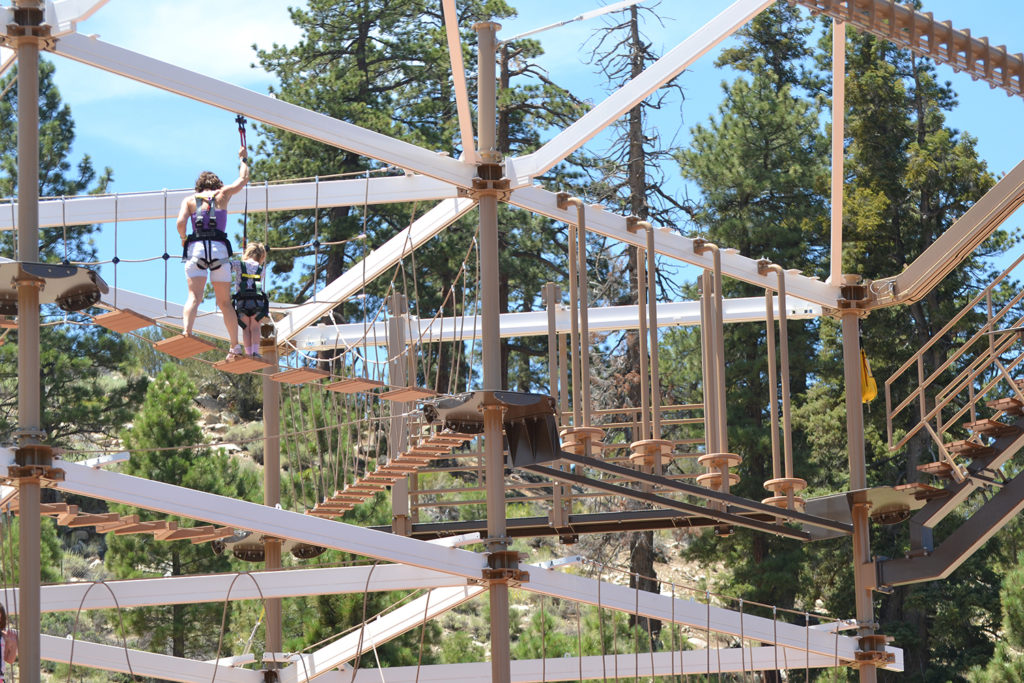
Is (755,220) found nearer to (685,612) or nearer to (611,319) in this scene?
(611,319)

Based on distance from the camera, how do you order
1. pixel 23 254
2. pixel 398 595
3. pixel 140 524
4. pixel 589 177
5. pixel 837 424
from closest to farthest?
pixel 23 254 < pixel 140 524 < pixel 398 595 < pixel 837 424 < pixel 589 177

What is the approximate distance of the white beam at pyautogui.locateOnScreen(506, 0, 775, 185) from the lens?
1386 cm

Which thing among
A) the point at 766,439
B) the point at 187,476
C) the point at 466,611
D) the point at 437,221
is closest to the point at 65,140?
the point at 187,476

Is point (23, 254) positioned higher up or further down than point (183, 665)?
higher up

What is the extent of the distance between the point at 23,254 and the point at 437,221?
196 inches

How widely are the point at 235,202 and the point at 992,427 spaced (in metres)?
7.75

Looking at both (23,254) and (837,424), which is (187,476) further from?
(23,254)

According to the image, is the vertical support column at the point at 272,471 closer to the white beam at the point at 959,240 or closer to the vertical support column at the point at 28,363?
the vertical support column at the point at 28,363

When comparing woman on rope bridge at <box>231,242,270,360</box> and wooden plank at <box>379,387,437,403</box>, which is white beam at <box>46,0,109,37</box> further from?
wooden plank at <box>379,387,437,403</box>

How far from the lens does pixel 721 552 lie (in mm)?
28797

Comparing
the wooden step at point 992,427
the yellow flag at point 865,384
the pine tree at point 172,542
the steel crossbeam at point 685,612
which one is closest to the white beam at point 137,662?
the steel crossbeam at point 685,612

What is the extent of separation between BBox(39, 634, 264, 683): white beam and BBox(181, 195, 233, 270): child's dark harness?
372 cm

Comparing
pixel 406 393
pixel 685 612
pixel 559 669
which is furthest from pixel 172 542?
pixel 406 393

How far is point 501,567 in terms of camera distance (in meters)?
13.9
